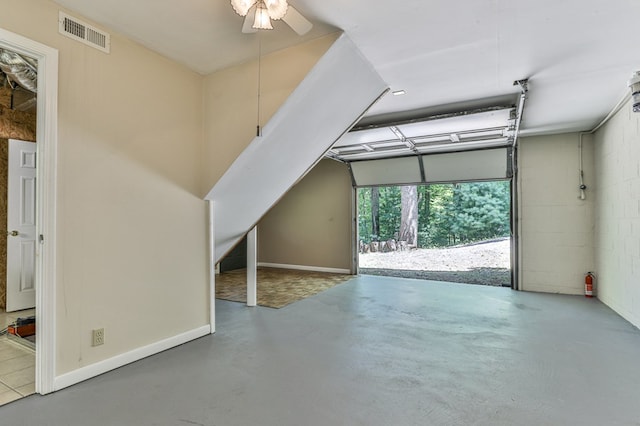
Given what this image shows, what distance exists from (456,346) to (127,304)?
2.78 meters

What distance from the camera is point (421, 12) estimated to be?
80.2 inches

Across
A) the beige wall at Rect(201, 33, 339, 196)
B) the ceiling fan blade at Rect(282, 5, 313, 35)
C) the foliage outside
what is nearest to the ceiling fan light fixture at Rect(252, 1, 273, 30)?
the ceiling fan blade at Rect(282, 5, 313, 35)

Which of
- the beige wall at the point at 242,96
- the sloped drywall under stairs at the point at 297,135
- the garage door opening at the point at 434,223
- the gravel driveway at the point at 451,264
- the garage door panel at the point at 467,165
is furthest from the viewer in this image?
the garage door opening at the point at 434,223

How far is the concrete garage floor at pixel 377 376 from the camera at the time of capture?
1.82m

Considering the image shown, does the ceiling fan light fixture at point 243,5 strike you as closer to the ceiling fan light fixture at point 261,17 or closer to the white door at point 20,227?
the ceiling fan light fixture at point 261,17

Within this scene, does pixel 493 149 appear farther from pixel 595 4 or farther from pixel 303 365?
pixel 303 365

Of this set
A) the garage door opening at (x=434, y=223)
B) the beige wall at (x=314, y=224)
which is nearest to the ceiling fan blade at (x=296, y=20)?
the beige wall at (x=314, y=224)

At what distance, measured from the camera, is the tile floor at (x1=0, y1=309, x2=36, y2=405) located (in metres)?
2.04

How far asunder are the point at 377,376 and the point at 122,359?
1.92 metres

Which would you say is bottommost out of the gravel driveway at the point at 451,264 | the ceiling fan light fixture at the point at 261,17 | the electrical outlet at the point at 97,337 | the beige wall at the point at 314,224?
the gravel driveway at the point at 451,264

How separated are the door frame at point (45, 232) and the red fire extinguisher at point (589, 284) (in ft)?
20.2

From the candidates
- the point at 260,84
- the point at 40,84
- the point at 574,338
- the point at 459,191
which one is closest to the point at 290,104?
the point at 260,84

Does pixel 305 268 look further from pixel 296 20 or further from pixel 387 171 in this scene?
pixel 296 20

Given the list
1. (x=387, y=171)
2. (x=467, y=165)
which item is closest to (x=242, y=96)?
(x=387, y=171)
